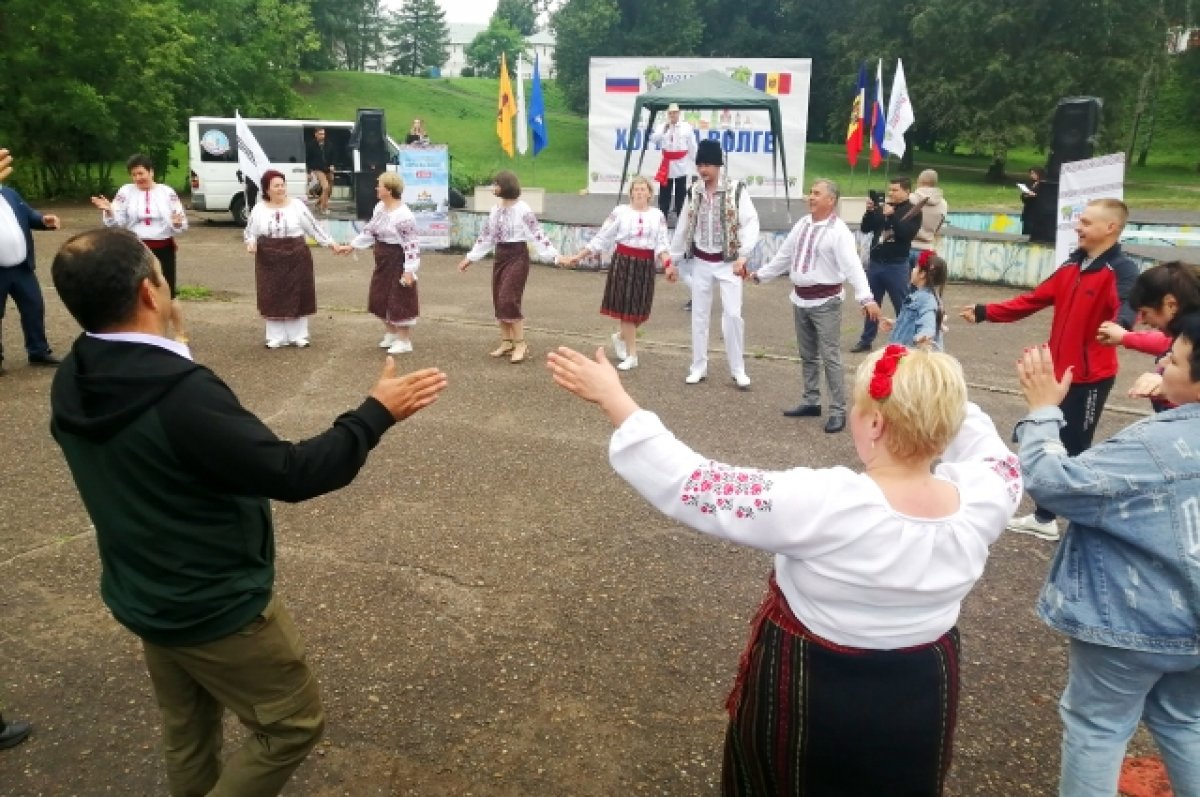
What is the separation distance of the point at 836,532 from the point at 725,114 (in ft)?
76.2

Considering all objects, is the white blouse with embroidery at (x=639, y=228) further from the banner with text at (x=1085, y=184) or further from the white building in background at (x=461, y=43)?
the white building in background at (x=461, y=43)

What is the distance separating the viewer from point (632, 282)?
8.32 m

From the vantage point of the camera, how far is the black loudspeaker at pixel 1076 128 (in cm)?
1332

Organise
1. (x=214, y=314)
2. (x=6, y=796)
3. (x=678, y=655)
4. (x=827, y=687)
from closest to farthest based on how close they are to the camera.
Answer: (x=827, y=687) < (x=6, y=796) < (x=678, y=655) < (x=214, y=314)

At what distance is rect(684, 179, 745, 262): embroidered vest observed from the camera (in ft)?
25.2

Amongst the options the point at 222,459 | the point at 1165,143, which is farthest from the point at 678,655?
the point at 1165,143

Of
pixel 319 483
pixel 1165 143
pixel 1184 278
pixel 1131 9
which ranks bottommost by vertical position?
pixel 319 483

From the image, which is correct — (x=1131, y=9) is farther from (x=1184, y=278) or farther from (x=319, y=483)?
(x=319, y=483)

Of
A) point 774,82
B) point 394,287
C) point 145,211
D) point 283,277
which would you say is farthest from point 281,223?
point 774,82

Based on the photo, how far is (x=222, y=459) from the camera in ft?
6.78

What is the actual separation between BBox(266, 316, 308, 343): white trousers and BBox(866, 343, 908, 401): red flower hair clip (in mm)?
7993

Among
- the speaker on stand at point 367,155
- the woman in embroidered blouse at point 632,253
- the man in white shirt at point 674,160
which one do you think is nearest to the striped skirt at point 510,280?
the woman in embroidered blouse at point 632,253

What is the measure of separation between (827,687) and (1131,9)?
4123 cm

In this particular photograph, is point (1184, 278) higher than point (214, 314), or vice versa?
point (1184, 278)
